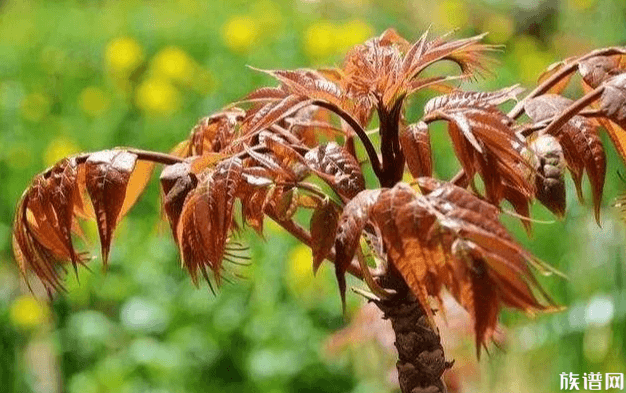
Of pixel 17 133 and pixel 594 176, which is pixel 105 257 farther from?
pixel 17 133

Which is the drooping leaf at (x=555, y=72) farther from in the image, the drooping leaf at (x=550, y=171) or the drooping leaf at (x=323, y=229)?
the drooping leaf at (x=323, y=229)

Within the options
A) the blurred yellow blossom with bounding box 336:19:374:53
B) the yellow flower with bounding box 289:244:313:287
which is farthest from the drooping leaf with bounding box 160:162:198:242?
the blurred yellow blossom with bounding box 336:19:374:53

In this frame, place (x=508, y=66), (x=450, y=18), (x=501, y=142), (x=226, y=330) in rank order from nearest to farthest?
(x=501, y=142), (x=226, y=330), (x=508, y=66), (x=450, y=18)

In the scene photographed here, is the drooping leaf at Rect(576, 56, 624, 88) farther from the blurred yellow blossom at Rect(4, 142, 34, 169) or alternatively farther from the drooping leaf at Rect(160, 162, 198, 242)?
the blurred yellow blossom at Rect(4, 142, 34, 169)

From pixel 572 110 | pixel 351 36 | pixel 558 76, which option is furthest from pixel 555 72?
pixel 351 36

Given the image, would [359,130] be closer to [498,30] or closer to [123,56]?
[123,56]

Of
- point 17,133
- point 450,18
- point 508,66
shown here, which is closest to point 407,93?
point 17,133

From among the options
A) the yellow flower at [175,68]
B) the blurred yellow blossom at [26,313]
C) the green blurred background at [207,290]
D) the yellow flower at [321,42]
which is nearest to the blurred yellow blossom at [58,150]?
the green blurred background at [207,290]
